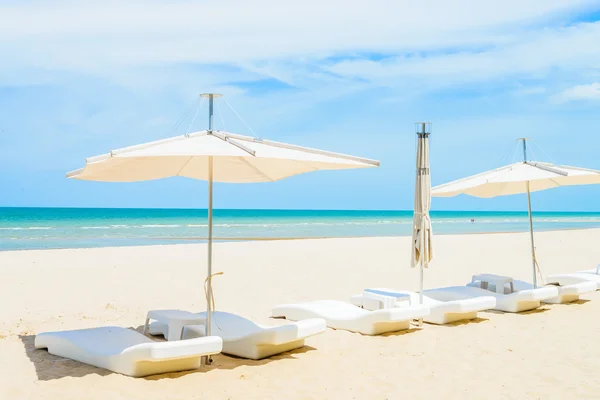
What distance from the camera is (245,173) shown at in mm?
6496

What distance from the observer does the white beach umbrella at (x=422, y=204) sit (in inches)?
275

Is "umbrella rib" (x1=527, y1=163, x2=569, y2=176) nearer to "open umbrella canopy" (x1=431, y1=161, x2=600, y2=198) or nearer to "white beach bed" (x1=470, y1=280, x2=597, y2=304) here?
"open umbrella canopy" (x1=431, y1=161, x2=600, y2=198)

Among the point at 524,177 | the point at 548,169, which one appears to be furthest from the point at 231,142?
the point at 548,169

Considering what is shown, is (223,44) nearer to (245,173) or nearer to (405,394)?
(245,173)

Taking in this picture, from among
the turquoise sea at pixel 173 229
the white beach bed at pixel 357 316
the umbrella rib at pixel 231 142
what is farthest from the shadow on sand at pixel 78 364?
the turquoise sea at pixel 173 229

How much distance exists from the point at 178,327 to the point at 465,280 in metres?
7.52

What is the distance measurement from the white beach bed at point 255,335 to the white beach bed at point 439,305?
1.65 meters

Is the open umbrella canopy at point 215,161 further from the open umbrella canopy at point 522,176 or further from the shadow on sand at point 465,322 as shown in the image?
the open umbrella canopy at point 522,176

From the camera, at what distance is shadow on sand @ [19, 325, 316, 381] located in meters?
4.68

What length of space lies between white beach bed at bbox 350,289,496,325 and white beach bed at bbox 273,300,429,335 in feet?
1.17

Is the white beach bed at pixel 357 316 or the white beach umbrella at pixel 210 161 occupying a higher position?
the white beach umbrella at pixel 210 161

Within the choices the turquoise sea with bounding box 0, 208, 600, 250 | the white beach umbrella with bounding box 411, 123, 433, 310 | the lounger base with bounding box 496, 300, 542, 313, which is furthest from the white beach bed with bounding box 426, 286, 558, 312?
the turquoise sea with bounding box 0, 208, 600, 250

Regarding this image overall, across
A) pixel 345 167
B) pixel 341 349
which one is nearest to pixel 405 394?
pixel 341 349

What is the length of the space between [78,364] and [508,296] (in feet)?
17.4
